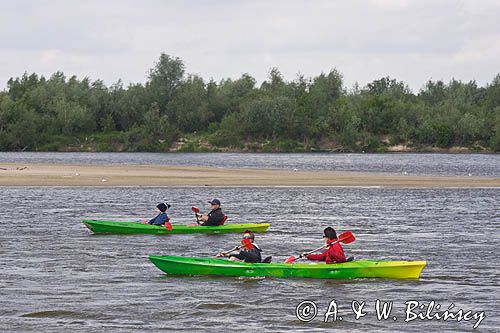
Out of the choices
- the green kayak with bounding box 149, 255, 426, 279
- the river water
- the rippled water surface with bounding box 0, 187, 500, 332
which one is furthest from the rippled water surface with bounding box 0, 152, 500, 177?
the green kayak with bounding box 149, 255, 426, 279

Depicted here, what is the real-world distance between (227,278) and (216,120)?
12516 centimetres

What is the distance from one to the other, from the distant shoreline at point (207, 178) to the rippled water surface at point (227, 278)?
8877 mm

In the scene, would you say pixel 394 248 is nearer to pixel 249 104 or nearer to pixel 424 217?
pixel 424 217

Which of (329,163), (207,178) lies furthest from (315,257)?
(329,163)

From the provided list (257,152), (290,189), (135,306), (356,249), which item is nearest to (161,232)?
(356,249)

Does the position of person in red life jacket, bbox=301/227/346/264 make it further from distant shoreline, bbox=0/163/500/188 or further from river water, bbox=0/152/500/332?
distant shoreline, bbox=0/163/500/188

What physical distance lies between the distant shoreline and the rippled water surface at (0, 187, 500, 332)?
888 centimetres

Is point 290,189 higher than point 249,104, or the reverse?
point 249,104

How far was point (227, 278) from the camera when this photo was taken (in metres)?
24.2

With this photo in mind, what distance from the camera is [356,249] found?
99.8 ft

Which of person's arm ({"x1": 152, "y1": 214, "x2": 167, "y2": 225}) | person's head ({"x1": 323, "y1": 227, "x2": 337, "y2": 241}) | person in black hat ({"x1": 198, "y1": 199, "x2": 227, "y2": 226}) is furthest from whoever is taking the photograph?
person in black hat ({"x1": 198, "y1": 199, "x2": 227, "y2": 226})

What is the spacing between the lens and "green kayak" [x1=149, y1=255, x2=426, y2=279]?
2389cm

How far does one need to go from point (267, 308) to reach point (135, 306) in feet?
9.66

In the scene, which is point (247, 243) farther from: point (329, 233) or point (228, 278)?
point (329, 233)
